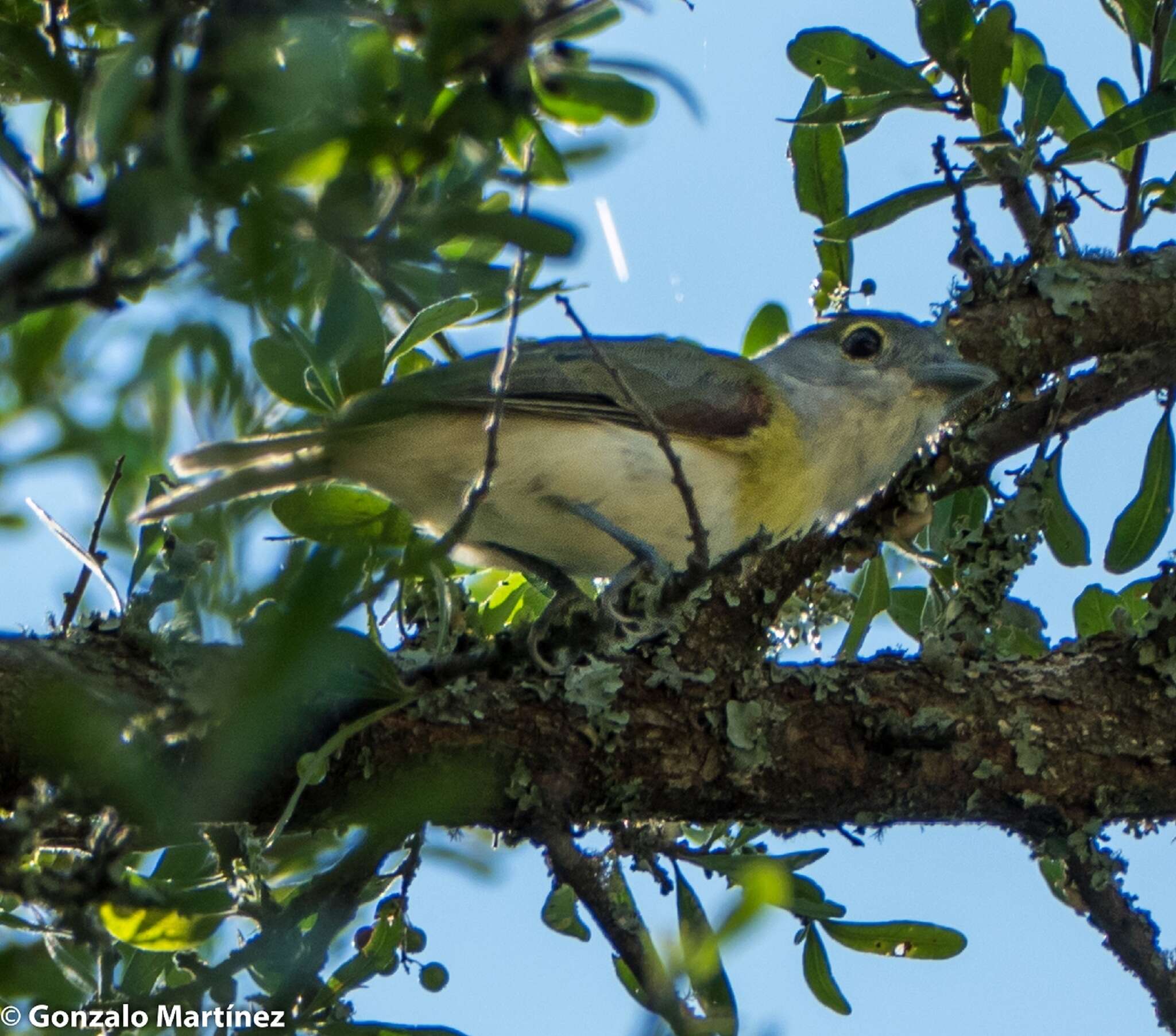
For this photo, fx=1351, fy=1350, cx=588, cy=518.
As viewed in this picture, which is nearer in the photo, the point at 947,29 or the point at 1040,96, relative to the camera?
the point at 1040,96

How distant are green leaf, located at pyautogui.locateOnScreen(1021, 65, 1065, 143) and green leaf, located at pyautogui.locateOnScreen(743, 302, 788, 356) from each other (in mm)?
962

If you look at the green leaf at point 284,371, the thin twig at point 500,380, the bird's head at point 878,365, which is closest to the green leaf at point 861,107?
the bird's head at point 878,365

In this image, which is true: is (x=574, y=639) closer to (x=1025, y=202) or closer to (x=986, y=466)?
(x=986, y=466)

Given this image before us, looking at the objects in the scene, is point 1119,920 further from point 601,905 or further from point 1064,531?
point 601,905

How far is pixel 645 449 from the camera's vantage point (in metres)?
3.52

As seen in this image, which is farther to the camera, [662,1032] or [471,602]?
[471,602]

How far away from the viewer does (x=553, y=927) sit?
138 inches

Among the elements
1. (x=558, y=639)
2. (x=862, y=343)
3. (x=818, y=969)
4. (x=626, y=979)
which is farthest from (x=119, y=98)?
(x=862, y=343)

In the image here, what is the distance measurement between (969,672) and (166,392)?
2460mm

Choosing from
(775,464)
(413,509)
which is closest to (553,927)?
(413,509)

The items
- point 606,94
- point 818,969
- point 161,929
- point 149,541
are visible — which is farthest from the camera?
point 818,969

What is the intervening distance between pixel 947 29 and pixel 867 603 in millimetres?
1665

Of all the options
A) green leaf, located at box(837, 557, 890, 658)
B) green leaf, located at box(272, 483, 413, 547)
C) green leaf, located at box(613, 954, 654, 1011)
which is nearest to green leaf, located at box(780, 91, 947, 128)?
green leaf, located at box(837, 557, 890, 658)

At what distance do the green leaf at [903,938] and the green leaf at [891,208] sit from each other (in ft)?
6.16
